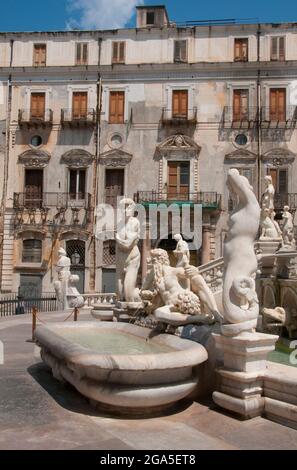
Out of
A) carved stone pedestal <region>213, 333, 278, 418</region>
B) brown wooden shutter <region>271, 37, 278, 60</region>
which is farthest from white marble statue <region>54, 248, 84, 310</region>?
brown wooden shutter <region>271, 37, 278, 60</region>

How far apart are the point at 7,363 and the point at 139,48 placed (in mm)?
24084

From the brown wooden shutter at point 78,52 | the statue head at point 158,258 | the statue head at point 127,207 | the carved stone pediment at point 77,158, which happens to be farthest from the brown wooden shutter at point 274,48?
the statue head at point 158,258

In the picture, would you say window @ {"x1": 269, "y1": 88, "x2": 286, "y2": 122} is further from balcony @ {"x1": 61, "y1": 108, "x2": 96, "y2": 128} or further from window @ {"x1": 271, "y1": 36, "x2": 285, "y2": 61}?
balcony @ {"x1": 61, "y1": 108, "x2": 96, "y2": 128}

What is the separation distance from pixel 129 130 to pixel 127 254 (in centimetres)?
1926

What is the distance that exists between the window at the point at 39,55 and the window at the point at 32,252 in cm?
1024

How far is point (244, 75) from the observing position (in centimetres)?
2750

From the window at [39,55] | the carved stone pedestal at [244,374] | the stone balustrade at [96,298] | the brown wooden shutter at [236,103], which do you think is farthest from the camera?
the window at [39,55]

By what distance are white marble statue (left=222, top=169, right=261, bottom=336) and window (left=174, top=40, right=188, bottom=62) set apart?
78.3 feet

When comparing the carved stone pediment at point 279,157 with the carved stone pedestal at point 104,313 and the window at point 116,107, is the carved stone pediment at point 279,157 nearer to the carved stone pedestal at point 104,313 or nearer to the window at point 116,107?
the window at point 116,107

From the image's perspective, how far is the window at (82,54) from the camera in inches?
1121

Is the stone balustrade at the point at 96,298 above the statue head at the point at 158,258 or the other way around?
the other way around

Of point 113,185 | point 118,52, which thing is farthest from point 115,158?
point 118,52

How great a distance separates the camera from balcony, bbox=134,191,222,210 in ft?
88.1

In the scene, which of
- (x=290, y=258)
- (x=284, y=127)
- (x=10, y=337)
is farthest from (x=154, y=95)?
(x=10, y=337)
